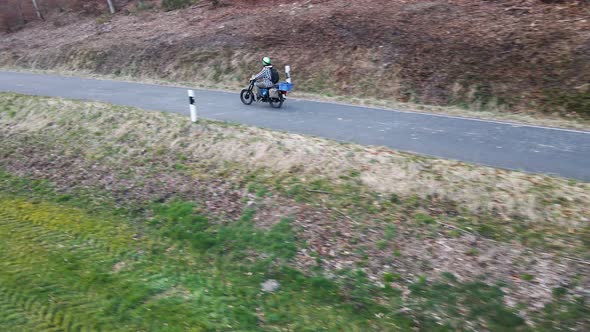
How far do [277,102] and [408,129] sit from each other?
4.63m

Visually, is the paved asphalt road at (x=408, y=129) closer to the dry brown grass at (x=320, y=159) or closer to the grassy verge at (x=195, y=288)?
the dry brown grass at (x=320, y=159)

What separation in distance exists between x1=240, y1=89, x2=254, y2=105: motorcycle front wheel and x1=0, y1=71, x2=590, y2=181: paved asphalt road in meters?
0.21

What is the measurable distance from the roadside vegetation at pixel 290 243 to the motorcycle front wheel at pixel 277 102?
128 inches

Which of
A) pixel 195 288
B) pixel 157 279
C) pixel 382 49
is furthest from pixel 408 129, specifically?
pixel 157 279

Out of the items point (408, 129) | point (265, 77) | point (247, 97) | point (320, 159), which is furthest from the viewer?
point (247, 97)

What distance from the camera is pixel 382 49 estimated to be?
17.6 metres

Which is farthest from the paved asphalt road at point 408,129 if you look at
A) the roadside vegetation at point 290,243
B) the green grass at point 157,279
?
the green grass at point 157,279

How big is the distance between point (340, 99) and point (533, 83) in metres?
5.76

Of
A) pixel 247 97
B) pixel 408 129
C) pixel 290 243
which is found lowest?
pixel 290 243

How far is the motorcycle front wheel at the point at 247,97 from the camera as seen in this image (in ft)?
50.3

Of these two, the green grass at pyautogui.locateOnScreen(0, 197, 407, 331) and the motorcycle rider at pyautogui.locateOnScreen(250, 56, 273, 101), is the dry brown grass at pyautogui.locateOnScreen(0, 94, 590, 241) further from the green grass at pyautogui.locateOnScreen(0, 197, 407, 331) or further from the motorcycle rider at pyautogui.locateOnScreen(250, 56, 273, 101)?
the motorcycle rider at pyautogui.locateOnScreen(250, 56, 273, 101)

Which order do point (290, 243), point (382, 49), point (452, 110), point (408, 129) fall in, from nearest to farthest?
point (290, 243) → point (408, 129) → point (452, 110) → point (382, 49)

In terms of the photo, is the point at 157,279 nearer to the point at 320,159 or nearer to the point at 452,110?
the point at 320,159

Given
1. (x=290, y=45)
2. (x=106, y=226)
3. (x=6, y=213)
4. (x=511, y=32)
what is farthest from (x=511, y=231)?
(x=290, y=45)
